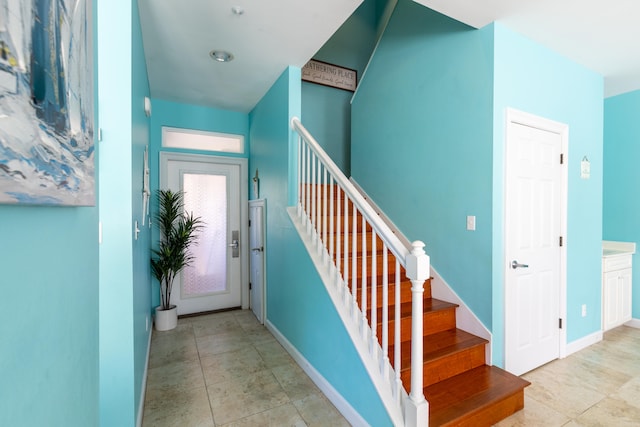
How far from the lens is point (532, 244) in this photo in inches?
96.7

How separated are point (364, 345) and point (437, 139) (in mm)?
1823

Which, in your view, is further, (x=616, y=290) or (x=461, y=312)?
(x=616, y=290)

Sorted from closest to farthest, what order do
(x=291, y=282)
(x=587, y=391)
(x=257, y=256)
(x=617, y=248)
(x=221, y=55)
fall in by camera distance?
1. (x=587, y=391)
2. (x=221, y=55)
3. (x=291, y=282)
4. (x=617, y=248)
5. (x=257, y=256)

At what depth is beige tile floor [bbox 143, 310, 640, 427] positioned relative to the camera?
1934 millimetres

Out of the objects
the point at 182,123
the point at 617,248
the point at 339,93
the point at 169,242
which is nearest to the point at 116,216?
the point at 169,242

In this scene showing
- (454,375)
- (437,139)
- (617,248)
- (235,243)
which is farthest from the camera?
(235,243)

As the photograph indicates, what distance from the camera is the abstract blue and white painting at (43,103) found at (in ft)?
1.37

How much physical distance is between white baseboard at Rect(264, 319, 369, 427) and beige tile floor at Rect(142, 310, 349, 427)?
4 cm

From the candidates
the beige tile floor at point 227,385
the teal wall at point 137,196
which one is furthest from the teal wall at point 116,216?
the beige tile floor at point 227,385

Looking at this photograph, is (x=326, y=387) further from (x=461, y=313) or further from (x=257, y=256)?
(x=257, y=256)

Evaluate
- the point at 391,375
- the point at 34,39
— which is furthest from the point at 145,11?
the point at 391,375

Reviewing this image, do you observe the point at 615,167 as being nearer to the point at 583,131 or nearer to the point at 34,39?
the point at 583,131

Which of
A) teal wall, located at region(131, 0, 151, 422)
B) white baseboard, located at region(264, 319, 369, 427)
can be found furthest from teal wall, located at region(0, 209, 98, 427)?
white baseboard, located at region(264, 319, 369, 427)

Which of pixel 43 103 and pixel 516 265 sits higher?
pixel 43 103
